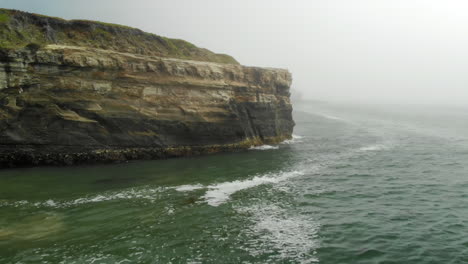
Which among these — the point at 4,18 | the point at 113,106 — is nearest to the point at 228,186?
the point at 113,106

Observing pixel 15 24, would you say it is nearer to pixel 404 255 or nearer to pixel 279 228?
pixel 279 228

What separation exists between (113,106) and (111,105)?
23cm

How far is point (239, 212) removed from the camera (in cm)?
1867

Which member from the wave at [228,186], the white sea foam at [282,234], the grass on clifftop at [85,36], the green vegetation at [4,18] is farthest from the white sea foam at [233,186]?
the green vegetation at [4,18]

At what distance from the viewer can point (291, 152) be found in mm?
38781

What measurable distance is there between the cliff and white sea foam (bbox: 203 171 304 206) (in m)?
12.4

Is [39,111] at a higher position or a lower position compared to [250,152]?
higher

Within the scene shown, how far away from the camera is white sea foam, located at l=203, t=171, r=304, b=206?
2117 centimetres

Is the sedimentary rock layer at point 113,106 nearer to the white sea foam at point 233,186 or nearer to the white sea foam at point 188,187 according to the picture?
the white sea foam at point 188,187

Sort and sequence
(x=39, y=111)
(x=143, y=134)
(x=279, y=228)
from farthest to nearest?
(x=143, y=134), (x=39, y=111), (x=279, y=228)

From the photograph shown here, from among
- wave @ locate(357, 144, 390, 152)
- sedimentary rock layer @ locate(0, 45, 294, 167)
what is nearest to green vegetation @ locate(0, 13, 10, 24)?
sedimentary rock layer @ locate(0, 45, 294, 167)

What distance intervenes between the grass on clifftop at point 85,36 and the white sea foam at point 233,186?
78.5 feet

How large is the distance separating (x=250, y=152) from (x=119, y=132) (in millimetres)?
16259

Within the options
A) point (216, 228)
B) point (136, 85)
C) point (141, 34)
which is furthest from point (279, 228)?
point (141, 34)
